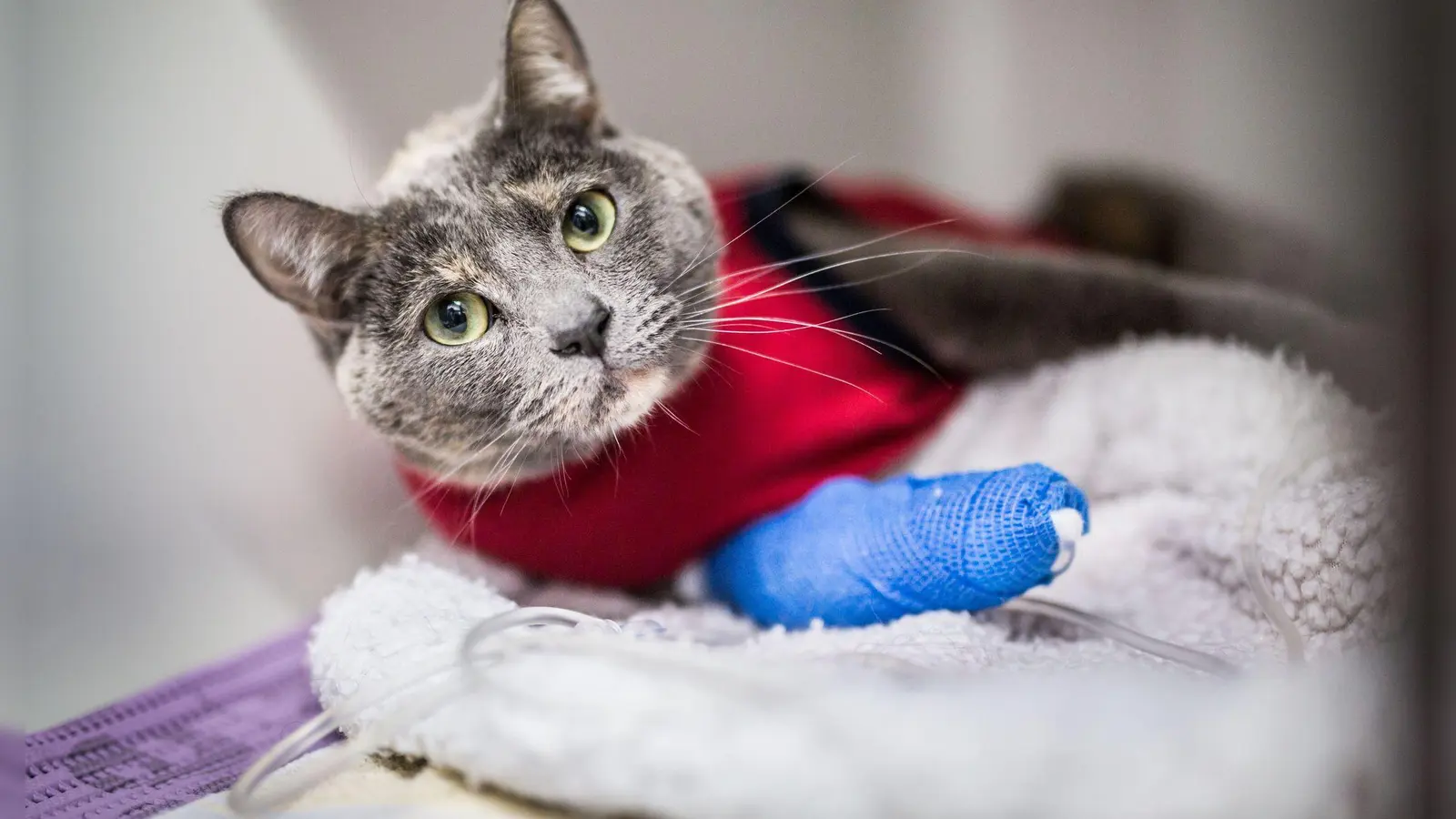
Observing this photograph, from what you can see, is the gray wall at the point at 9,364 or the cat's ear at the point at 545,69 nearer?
the gray wall at the point at 9,364

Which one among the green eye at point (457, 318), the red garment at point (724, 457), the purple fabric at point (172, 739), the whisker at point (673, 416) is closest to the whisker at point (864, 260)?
the red garment at point (724, 457)

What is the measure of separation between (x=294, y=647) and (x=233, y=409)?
267mm

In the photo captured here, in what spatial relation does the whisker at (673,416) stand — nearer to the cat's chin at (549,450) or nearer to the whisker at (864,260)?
the cat's chin at (549,450)

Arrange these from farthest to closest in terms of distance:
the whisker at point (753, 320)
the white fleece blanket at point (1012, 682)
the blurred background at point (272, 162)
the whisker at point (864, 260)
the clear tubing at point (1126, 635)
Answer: the whisker at point (864, 260)
the whisker at point (753, 320)
the blurred background at point (272, 162)
the clear tubing at point (1126, 635)
the white fleece blanket at point (1012, 682)

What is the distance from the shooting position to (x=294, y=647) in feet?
3.20

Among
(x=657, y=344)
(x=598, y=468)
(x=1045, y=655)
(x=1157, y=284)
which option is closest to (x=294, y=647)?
(x=598, y=468)

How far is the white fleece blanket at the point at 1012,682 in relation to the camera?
50cm

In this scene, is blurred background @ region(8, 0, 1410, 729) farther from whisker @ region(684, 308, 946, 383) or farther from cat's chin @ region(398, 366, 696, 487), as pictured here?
whisker @ region(684, 308, 946, 383)

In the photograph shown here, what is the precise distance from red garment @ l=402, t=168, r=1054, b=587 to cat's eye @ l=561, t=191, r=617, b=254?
0.47 ft

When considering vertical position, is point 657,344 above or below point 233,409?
above

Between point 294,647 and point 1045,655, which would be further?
point 294,647

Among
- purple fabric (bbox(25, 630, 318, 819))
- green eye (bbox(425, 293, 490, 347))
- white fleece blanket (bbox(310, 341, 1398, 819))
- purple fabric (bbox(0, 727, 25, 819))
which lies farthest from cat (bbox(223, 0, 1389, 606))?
purple fabric (bbox(0, 727, 25, 819))

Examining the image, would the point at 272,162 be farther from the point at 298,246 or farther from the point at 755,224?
the point at 755,224

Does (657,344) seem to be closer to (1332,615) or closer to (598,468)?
(598,468)
